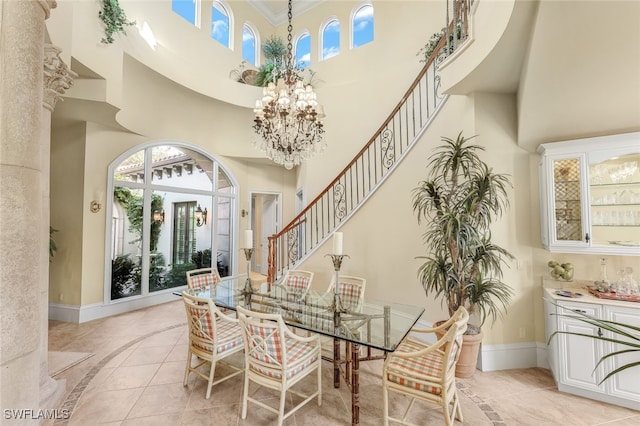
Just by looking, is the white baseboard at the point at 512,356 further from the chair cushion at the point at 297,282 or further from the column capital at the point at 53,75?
the column capital at the point at 53,75

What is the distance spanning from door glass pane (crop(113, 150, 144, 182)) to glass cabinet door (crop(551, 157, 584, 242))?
6.16 meters

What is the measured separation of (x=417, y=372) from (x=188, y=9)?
290 inches

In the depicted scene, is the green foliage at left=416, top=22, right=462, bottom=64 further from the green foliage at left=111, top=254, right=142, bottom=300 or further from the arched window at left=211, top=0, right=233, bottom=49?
the green foliage at left=111, top=254, right=142, bottom=300

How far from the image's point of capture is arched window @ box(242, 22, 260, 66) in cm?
696

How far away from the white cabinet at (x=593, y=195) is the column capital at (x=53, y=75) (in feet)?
14.6

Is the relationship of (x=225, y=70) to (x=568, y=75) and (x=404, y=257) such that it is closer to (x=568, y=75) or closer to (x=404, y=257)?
(x=404, y=257)

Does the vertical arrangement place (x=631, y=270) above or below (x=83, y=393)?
above

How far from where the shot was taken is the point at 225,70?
6.41 meters

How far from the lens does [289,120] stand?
11.6 feet

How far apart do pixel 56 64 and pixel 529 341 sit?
5140 millimetres

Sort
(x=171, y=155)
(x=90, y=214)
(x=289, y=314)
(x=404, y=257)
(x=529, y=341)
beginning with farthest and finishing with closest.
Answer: (x=171, y=155), (x=90, y=214), (x=404, y=257), (x=529, y=341), (x=289, y=314)

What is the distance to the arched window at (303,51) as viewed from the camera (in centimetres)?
684

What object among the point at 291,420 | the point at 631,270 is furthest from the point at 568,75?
the point at 291,420

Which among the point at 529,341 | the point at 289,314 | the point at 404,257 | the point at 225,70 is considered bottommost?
the point at 529,341
